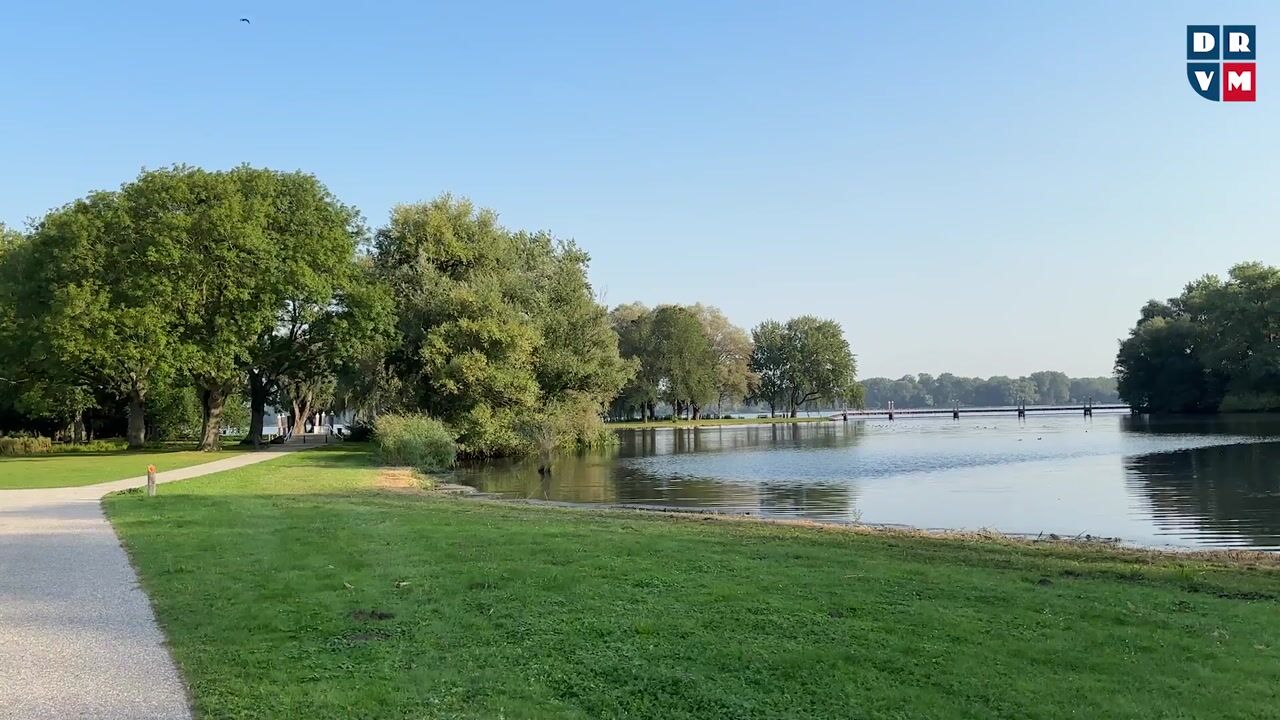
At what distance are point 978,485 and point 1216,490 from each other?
20.5 feet

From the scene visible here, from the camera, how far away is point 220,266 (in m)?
38.9

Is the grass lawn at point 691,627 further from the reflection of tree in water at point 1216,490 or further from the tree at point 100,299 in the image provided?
the tree at point 100,299

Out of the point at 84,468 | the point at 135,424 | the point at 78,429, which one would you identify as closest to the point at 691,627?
the point at 84,468

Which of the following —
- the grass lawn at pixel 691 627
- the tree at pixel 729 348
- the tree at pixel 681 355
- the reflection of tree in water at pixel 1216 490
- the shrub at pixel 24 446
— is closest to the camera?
the grass lawn at pixel 691 627

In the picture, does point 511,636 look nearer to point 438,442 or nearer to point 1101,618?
point 1101,618

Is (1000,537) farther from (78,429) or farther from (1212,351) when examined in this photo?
(1212,351)

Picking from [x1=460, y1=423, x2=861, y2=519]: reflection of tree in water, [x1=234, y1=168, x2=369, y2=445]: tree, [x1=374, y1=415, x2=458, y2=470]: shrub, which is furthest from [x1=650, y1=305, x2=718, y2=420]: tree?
[x1=374, y1=415, x2=458, y2=470]: shrub

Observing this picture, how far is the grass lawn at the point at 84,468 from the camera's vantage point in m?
23.5

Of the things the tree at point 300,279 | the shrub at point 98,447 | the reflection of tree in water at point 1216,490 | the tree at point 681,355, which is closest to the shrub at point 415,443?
the tree at point 300,279

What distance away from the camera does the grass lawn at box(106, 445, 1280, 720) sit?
563 centimetres

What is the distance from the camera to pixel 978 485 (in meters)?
27.3

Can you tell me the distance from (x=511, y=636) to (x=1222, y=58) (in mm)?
20191

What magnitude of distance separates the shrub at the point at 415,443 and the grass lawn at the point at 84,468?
6.54m

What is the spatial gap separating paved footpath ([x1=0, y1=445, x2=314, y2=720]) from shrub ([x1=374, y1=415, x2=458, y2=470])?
19802mm
